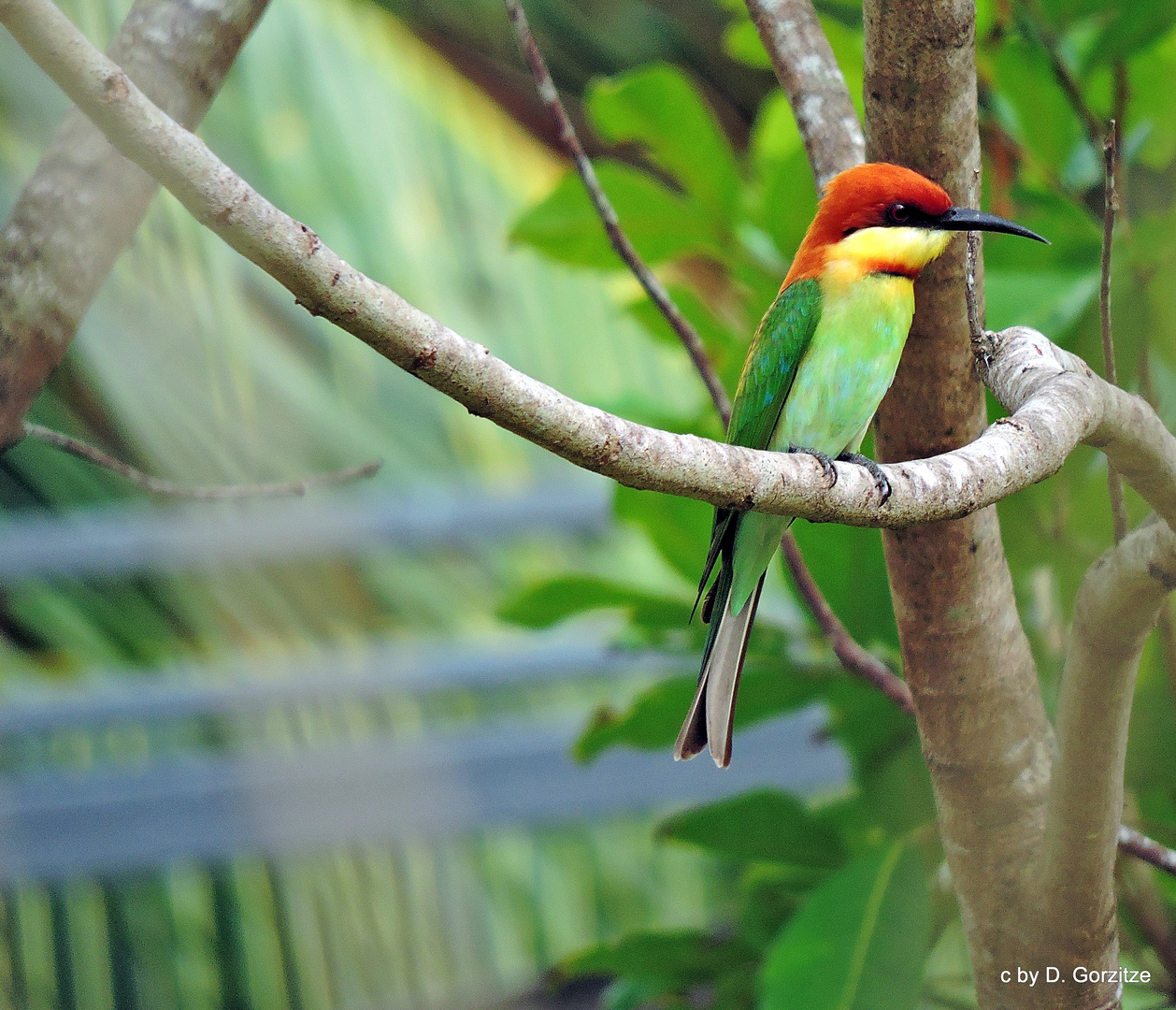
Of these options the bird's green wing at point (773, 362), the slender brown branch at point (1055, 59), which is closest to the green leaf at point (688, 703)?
the bird's green wing at point (773, 362)

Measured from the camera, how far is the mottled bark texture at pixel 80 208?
0.78 m

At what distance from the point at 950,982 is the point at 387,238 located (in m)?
1.61

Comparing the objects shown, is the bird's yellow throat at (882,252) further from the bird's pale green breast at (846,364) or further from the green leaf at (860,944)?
the green leaf at (860,944)

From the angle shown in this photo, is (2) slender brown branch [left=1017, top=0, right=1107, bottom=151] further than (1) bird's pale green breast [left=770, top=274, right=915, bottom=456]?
Yes

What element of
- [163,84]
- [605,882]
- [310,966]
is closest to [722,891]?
[605,882]

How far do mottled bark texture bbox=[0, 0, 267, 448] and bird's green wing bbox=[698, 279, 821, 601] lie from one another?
601 mm

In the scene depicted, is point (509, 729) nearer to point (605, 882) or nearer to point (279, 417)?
point (605, 882)

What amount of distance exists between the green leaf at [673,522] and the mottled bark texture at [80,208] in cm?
62

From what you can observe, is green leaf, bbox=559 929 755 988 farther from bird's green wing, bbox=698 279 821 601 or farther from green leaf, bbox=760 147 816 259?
green leaf, bbox=760 147 816 259

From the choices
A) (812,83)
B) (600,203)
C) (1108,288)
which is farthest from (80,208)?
(1108,288)

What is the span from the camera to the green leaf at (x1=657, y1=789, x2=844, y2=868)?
3.85 feet

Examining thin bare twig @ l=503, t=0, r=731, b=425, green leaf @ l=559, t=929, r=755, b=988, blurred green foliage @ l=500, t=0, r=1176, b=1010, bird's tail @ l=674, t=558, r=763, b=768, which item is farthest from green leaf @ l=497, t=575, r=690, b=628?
green leaf @ l=559, t=929, r=755, b=988

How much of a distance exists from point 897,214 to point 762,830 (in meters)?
0.71

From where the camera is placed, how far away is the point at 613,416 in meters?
0.59
